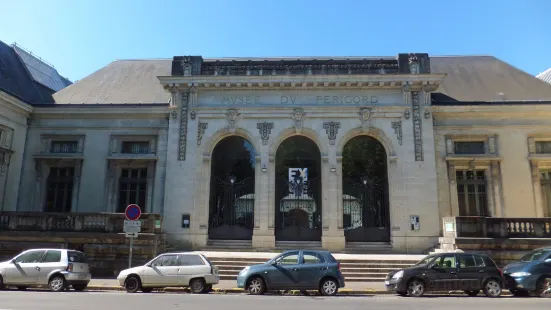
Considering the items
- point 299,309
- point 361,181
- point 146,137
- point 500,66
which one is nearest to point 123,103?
point 146,137

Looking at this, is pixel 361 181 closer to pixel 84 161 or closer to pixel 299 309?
pixel 299 309

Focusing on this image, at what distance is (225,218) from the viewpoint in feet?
74.1

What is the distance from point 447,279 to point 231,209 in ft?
41.7

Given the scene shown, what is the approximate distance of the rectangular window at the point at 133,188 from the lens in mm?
23266

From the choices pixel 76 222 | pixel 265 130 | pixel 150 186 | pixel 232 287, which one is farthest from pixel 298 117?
pixel 76 222

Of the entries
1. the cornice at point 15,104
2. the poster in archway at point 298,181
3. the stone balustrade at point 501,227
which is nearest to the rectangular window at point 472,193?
the stone balustrade at point 501,227

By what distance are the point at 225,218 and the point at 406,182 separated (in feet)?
32.7

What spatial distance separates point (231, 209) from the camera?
22.7 metres

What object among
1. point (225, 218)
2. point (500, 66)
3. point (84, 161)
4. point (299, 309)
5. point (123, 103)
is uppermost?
point (500, 66)

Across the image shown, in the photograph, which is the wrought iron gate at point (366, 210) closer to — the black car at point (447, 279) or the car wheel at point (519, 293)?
→ the car wheel at point (519, 293)

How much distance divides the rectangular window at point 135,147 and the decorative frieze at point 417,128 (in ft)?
49.6

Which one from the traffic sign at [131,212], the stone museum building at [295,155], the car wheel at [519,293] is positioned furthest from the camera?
the stone museum building at [295,155]

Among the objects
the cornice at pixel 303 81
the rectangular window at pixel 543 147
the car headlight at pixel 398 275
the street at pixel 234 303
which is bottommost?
the street at pixel 234 303

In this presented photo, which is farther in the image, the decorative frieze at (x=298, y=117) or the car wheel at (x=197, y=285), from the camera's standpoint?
the decorative frieze at (x=298, y=117)
